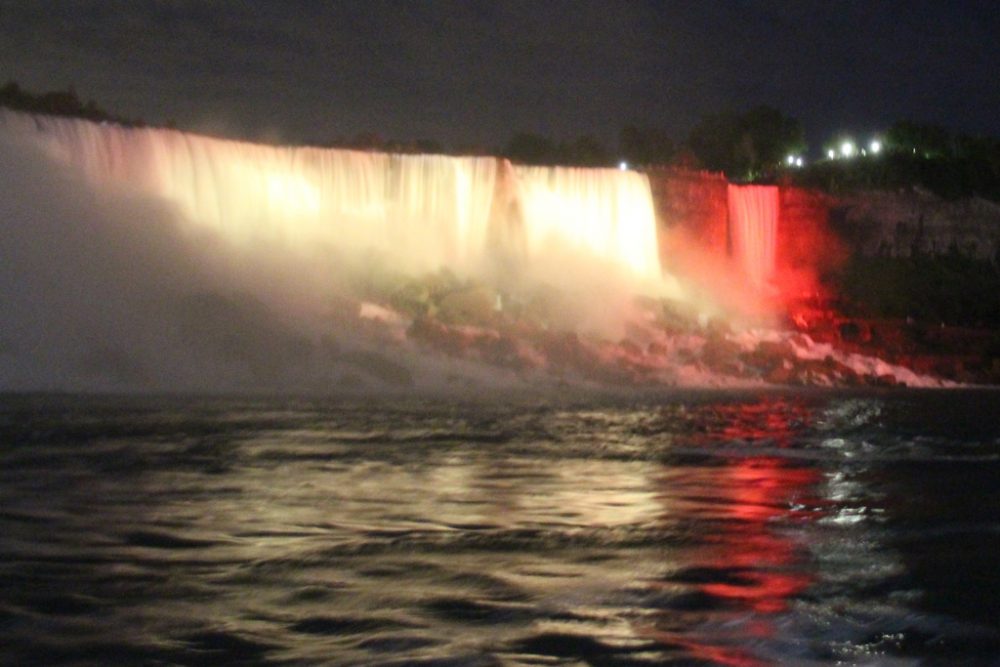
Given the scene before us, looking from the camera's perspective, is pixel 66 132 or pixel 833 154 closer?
pixel 66 132

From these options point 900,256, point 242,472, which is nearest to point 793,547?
point 242,472

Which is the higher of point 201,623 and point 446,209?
point 446,209

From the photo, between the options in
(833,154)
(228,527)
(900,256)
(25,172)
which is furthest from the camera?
(833,154)

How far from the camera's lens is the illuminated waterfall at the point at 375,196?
95.6 ft

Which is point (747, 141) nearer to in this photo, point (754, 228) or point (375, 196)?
point (754, 228)

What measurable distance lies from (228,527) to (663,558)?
119 inches

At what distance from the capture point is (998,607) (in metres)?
6.56

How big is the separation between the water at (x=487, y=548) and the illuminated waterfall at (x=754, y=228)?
26976mm

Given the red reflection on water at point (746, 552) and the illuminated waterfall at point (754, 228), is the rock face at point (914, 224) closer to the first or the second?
the illuminated waterfall at point (754, 228)

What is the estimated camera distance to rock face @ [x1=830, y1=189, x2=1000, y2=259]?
4556 cm

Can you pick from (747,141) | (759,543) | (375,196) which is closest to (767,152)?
(747,141)

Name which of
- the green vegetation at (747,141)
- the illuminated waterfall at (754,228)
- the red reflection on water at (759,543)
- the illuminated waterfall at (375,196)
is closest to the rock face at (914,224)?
the illuminated waterfall at (754,228)

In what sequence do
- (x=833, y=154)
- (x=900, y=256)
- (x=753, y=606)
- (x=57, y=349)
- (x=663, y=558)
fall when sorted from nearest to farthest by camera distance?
1. (x=753, y=606)
2. (x=663, y=558)
3. (x=57, y=349)
4. (x=900, y=256)
5. (x=833, y=154)

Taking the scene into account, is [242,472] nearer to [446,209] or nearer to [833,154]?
[446,209]
